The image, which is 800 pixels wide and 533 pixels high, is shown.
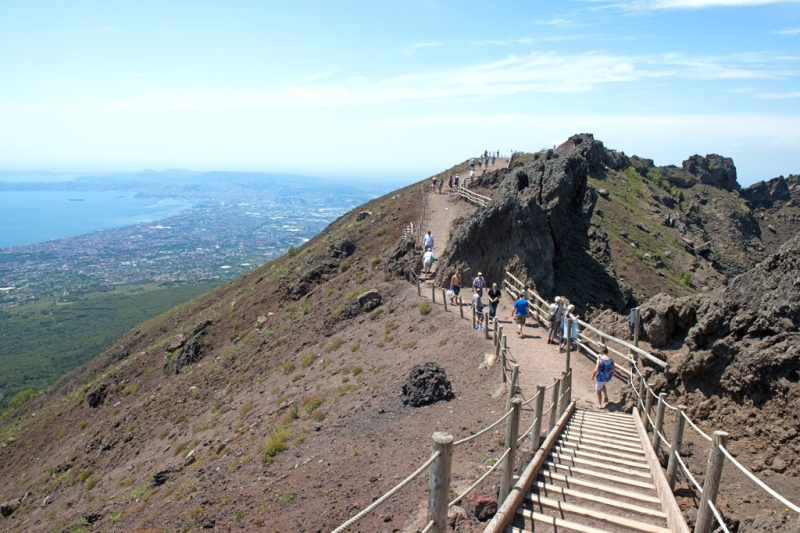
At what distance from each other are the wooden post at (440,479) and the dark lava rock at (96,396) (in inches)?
1254

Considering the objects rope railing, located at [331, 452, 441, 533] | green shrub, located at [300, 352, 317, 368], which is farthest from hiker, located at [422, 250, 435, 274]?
rope railing, located at [331, 452, 441, 533]

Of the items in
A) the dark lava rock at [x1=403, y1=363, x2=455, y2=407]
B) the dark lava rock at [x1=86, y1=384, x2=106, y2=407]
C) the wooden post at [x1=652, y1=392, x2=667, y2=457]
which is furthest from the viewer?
the dark lava rock at [x1=86, y1=384, x2=106, y2=407]

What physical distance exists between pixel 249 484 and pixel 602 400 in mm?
9709

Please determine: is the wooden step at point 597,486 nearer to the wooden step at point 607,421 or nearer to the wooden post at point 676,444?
the wooden post at point 676,444

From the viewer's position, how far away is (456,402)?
13859 millimetres

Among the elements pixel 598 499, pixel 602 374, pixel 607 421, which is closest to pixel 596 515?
pixel 598 499

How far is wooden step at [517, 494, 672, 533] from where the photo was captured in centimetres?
589

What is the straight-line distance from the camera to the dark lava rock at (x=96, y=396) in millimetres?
30094

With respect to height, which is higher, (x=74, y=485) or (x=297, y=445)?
(x=297, y=445)

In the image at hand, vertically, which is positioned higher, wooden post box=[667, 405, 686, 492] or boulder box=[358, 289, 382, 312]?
wooden post box=[667, 405, 686, 492]

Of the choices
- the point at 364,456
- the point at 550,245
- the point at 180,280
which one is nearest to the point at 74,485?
the point at 364,456

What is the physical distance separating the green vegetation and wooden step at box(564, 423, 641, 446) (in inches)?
2958

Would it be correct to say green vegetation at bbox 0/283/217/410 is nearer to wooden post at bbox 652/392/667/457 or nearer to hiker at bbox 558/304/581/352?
hiker at bbox 558/304/581/352

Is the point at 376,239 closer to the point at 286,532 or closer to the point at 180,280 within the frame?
the point at 286,532
